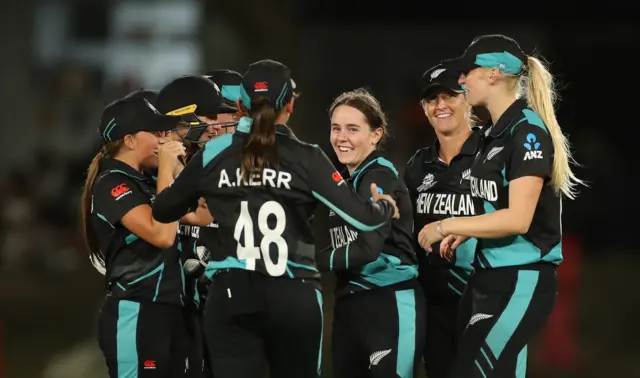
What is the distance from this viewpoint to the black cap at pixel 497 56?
188 inches

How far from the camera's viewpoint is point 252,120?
4.25m

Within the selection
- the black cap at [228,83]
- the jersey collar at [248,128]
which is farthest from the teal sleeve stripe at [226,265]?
the black cap at [228,83]

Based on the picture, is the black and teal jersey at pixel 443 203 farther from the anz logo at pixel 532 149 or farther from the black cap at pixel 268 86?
the black cap at pixel 268 86

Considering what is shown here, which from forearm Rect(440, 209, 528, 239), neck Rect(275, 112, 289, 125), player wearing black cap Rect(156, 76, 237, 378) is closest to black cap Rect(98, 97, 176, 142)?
player wearing black cap Rect(156, 76, 237, 378)

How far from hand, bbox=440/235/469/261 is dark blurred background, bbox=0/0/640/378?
161 inches

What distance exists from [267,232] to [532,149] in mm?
1213

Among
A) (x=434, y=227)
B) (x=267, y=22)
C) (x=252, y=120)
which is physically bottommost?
(x=434, y=227)

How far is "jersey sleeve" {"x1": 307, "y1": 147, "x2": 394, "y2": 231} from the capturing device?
418 centimetres

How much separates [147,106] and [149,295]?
0.88m

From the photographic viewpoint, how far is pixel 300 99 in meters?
10.9

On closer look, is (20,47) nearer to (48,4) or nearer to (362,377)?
(48,4)

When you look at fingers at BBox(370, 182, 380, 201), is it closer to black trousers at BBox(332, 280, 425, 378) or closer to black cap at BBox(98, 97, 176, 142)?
black trousers at BBox(332, 280, 425, 378)

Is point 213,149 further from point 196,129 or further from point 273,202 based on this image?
point 196,129

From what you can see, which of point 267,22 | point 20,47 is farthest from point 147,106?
point 20,47
